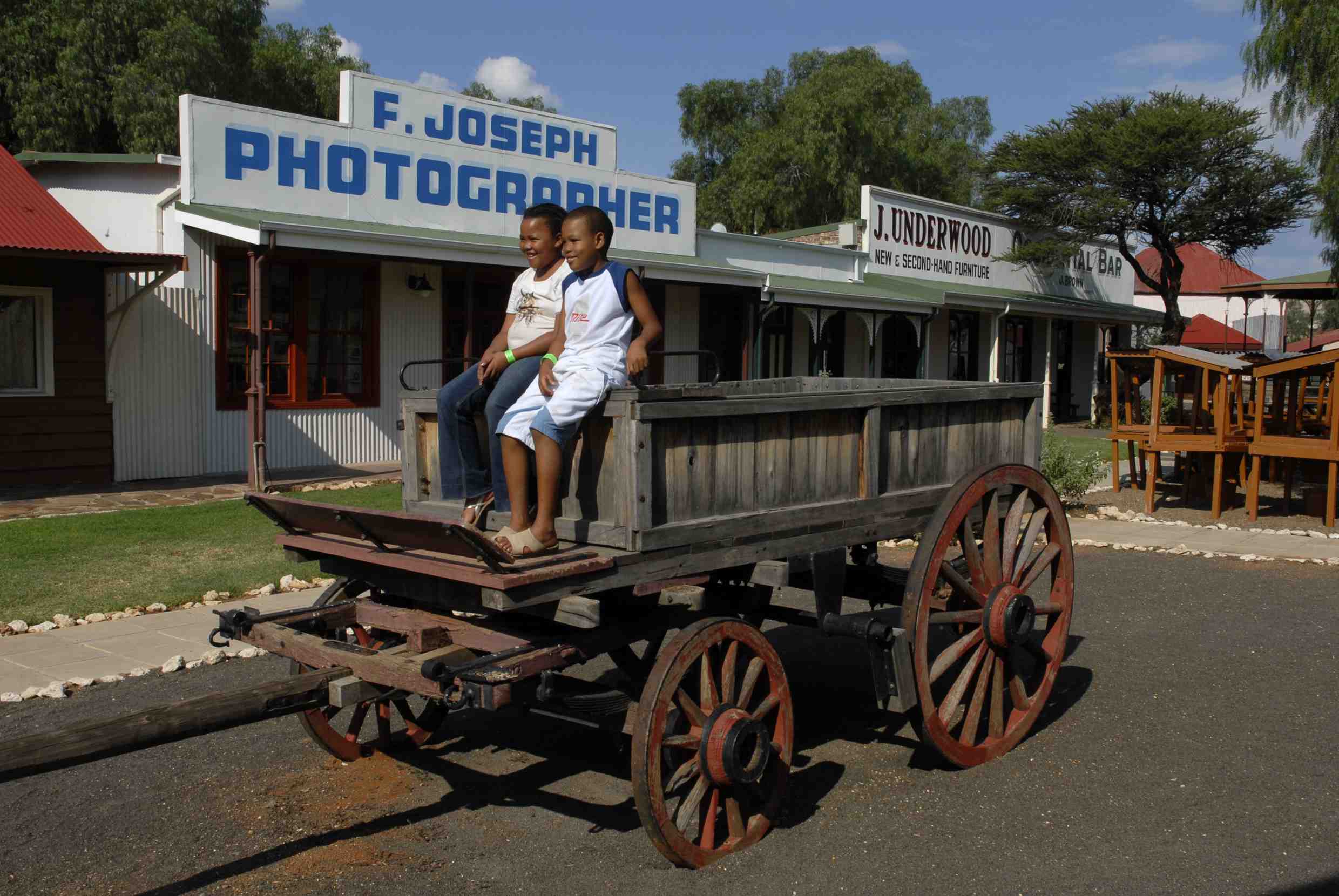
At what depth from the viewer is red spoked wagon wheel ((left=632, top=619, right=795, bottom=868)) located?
149 inches

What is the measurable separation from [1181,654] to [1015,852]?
348 cm

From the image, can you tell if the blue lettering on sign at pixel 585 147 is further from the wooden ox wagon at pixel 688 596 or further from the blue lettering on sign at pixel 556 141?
the wooden ox wagon at pixel 688 596

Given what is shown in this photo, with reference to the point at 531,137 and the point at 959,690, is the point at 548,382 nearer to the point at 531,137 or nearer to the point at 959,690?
the point at 959,690

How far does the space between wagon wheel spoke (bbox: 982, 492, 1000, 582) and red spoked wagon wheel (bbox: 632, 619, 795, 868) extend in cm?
123

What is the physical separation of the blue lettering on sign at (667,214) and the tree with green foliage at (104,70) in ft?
51.7

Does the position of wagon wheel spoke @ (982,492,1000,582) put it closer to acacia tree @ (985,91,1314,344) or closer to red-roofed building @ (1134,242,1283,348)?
acacia tree @ (985,91,1314,344)

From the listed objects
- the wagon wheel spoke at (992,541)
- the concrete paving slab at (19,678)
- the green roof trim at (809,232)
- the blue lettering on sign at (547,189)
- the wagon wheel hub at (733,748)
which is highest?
the green roof trim at (809,232)

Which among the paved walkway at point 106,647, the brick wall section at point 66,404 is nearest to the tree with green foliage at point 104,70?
the brick wall section at point 66,404

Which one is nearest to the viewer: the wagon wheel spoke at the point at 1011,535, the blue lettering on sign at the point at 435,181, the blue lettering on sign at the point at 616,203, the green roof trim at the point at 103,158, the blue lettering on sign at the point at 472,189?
the wagon wheel spoke at the point at 1011,535

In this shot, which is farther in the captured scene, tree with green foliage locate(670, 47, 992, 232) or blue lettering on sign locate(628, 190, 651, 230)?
tree with green foliage locate(670, 47, 992, 232)

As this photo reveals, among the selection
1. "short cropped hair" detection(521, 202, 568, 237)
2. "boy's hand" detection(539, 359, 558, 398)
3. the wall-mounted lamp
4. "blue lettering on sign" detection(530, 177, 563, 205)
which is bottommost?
"boy's hand" detection(539, 359, 558, 398)

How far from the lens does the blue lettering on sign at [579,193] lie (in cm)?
1722

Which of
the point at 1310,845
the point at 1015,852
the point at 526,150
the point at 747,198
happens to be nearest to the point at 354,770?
the point at 1015,852

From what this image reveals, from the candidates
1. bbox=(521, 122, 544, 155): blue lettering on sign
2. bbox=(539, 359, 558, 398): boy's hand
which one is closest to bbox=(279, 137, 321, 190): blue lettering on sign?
bbox=(521, 122, 544, 155): blue lettering on sign
